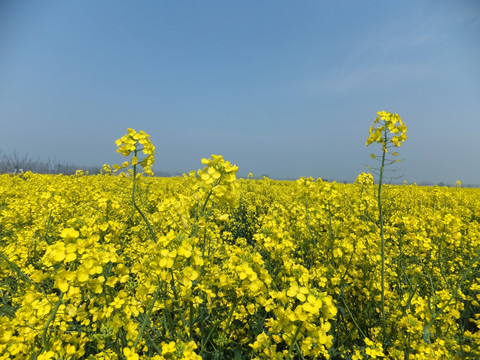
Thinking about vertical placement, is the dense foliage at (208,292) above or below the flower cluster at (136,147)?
below

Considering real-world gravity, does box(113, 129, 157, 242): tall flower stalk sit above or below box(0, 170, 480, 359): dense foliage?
above

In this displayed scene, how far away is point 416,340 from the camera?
2008mm

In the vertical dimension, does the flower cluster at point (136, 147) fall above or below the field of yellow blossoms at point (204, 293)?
above

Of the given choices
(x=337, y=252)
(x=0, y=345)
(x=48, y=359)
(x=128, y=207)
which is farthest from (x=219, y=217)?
(x=128, y=207)

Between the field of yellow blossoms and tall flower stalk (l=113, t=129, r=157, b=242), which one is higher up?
tall flower stalk (l=113, t=129, r=157, b=242)

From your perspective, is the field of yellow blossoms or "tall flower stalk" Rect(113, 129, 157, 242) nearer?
the field of yellow blossoms

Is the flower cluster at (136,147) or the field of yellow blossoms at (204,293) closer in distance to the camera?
the field of yellow blossoms at (204,293)

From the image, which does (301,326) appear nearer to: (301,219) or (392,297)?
(392,297)

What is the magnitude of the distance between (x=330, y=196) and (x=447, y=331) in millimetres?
1682

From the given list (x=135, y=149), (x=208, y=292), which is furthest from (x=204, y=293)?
(x=135, y=149)

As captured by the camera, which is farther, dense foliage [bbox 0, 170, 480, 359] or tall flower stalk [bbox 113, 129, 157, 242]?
tall flower stalk [bbox 113, 129, 157, 242]

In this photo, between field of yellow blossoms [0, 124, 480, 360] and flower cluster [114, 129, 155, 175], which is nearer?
field of yellow blossoms [0, 124, 480, 360]

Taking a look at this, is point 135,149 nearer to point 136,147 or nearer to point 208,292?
point 136,147

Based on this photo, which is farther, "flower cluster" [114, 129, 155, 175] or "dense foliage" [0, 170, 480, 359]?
"flower cluster" [114, 129, 155, 175]
